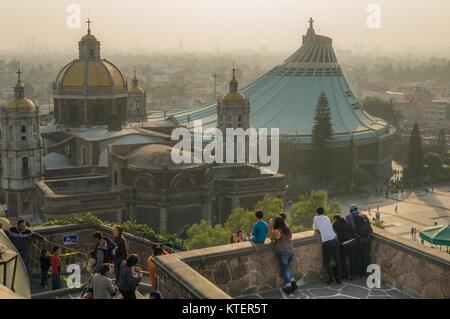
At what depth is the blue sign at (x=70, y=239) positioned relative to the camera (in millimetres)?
14055

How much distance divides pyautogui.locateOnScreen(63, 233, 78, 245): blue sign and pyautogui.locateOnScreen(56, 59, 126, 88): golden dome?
2150 cm

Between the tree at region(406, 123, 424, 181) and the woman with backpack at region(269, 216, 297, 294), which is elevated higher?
the woman with backpack at region(269, 216, 297, 294)

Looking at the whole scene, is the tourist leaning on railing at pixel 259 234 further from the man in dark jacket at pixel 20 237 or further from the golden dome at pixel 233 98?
the golden dome at pixel 233 98

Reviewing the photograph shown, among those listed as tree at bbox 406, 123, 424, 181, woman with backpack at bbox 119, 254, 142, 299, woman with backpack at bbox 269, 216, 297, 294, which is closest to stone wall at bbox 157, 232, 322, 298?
woman with backpack at bbox 269, 216, 297, 294

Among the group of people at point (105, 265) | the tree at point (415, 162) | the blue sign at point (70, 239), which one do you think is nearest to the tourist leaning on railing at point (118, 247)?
the group of people at point (105, 265)

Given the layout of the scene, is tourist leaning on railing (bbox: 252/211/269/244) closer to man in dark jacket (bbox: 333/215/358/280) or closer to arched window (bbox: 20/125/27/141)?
man in dark jacket (bbox: 333/215/358/280)

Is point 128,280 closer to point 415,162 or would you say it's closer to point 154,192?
point 154,192

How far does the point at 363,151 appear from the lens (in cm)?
4859

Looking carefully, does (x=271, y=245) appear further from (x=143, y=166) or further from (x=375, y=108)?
(x=375, y=108)

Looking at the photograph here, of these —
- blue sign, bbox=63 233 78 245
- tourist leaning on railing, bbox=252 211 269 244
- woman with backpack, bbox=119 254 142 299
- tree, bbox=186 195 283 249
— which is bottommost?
tree, bbox=186 195 283 249

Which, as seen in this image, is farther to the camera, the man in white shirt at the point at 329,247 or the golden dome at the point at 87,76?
the golden dome at the point at 87,76

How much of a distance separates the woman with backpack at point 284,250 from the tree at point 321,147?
3627 cm

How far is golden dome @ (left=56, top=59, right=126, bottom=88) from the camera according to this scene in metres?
34.7

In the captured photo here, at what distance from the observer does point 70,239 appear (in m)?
14.2
